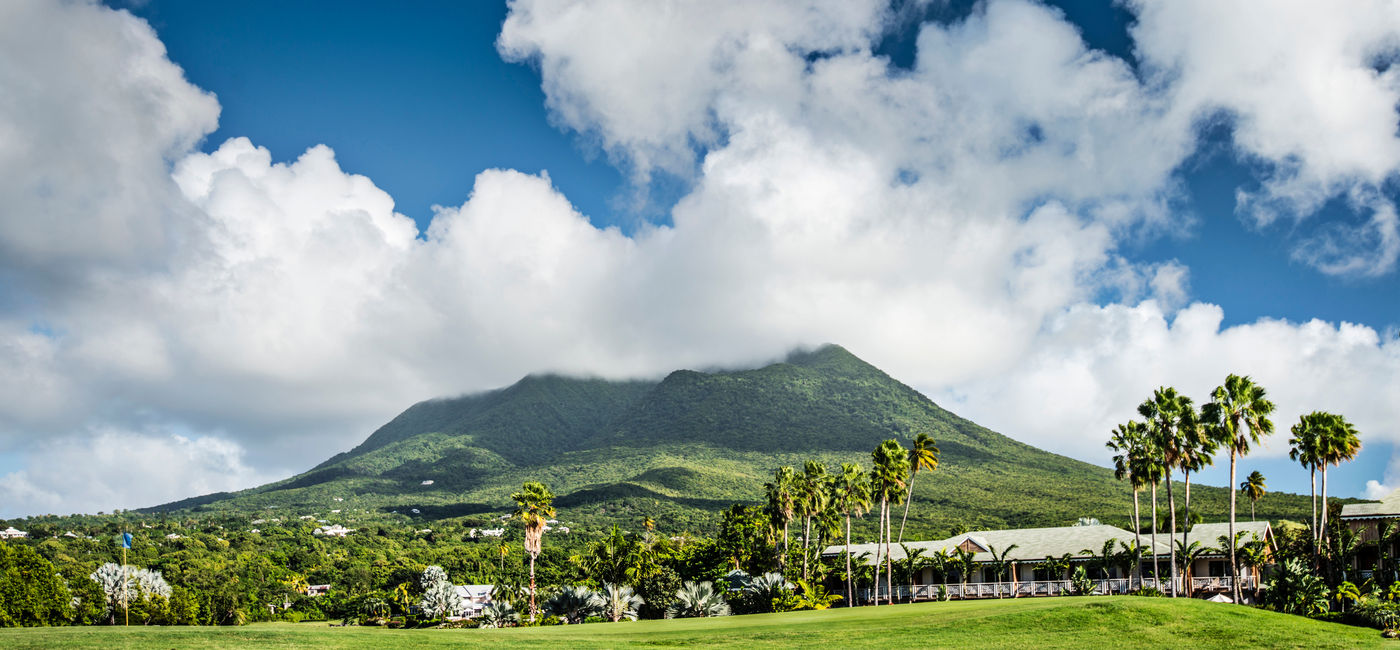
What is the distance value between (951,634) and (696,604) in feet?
80.1

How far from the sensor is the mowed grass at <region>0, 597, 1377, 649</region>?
2707 cm

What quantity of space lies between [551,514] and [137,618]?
41.3 m

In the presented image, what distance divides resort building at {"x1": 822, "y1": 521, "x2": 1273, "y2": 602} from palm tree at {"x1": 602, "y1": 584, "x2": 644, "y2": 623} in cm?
1638

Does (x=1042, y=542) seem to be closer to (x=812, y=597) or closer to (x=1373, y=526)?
(x=812, y=597)

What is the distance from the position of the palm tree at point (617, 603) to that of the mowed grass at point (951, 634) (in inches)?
568

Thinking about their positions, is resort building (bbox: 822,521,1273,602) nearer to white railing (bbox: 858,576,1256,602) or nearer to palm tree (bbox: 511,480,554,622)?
white railing (bbox: 858,576,1256,602)

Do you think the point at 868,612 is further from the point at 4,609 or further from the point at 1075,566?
the point at 4,609

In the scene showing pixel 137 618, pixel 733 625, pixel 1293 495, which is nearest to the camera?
pixel 733 625

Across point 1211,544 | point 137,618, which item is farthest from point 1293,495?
point 137,618

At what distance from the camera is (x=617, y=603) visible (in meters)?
52.7

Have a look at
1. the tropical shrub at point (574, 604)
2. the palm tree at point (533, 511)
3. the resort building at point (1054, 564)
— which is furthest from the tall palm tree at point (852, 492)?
the palm tree at point (533, 511)

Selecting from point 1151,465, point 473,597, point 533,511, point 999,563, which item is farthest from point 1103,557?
point 473,597

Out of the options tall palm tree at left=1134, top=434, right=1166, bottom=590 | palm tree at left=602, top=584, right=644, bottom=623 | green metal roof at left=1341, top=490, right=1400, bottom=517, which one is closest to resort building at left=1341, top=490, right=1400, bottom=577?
green metal roof at left=1341, top=490, right=1400, bottom=517

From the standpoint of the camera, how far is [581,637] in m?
33.5
